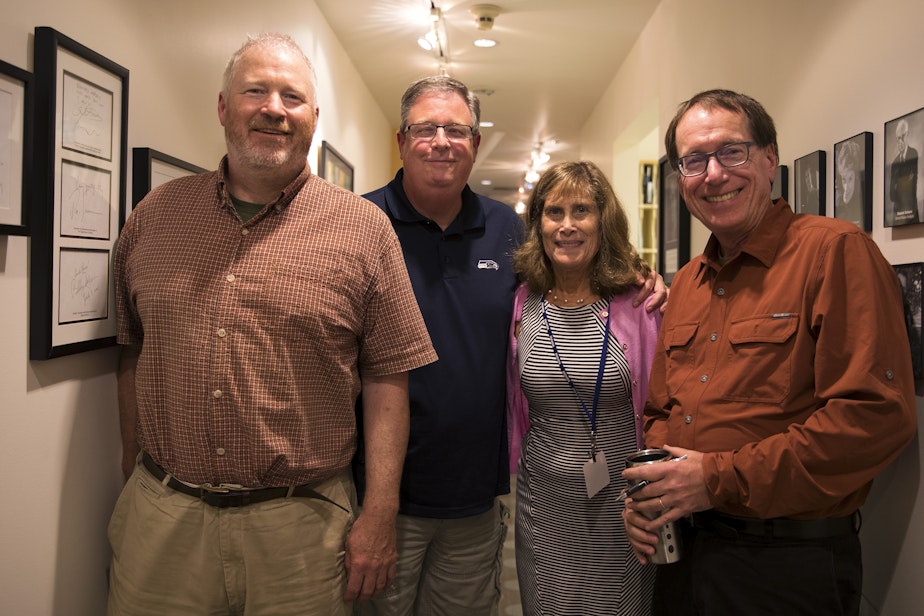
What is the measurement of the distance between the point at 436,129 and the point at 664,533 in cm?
118

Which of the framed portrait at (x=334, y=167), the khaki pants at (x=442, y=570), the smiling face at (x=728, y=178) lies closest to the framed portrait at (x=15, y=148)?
the khaki pants at (x=442, y=570)

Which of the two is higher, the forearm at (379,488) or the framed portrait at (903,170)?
the framed portrait at (903,170)

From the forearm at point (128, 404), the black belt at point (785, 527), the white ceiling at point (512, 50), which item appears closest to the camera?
the black belt at point (785, 527)

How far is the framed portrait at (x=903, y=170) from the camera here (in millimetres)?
1448

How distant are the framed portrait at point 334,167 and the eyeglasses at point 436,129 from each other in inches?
78.8

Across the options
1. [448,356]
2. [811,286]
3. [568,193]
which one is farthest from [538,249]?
[811,286]

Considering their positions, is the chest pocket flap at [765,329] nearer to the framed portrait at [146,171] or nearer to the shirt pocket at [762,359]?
the shirt pocket at [762,359]

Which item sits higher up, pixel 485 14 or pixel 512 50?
pixel 512 50

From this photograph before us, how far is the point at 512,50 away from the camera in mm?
4988

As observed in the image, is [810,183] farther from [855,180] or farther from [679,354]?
[679,354]

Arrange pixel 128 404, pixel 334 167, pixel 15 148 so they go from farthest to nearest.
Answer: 1. pixel 334 167
2. pixel 128 404
3. pixel 15 148

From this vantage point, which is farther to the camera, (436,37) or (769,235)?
(436,37)

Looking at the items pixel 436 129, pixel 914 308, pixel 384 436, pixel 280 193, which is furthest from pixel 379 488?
pixel 914 308

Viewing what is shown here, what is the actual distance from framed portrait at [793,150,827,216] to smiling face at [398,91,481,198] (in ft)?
3.21
